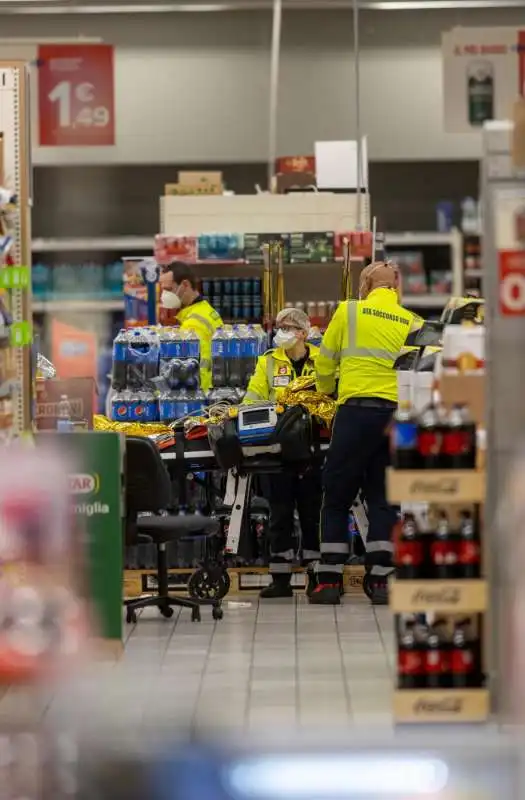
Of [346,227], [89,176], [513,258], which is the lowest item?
[513,258]

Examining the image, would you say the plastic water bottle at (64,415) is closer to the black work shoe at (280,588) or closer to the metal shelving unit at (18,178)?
the metal shelving unit at (18,178)

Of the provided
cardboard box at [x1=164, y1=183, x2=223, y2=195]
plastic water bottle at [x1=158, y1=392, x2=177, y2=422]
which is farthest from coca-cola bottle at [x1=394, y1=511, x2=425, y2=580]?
cardboard box at [x1=164, y1=183, x2=223, y2=195]

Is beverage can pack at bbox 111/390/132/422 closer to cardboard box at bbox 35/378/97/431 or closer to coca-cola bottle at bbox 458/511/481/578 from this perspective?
cardboard box at bbox 35/378/97/431

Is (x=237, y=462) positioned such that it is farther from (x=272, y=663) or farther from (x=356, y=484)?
(x=272, y=663)

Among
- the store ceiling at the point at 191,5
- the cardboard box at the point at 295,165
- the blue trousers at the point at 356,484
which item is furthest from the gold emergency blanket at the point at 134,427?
the cardboard box at the point at 295,165

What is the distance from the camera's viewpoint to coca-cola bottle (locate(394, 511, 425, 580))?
626 cm

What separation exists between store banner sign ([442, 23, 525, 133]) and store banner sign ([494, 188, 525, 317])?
1.42ft

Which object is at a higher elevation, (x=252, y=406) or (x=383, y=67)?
(x=383, y=67)

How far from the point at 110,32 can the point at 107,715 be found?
26.7 feet

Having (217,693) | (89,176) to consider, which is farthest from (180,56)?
(217,693)

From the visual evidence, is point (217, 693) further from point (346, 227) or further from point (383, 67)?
point (383, 67)

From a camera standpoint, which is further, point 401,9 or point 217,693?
point 401,9

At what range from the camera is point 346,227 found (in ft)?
40.4

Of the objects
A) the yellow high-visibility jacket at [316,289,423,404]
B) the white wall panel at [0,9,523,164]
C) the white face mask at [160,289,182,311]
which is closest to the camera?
the yellow high-visibility jacket at [316,289,423,404]
